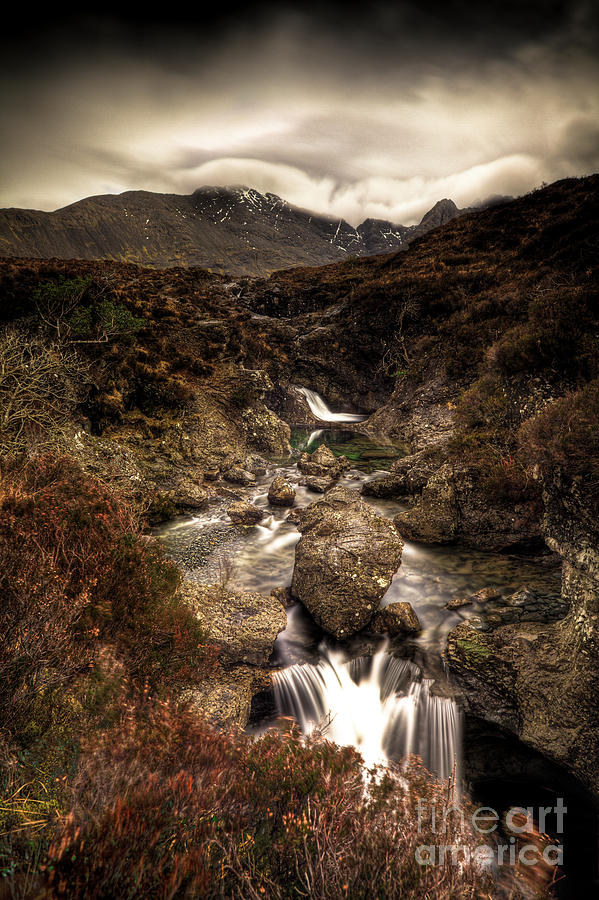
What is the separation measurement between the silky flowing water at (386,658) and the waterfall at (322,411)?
16.3 metres

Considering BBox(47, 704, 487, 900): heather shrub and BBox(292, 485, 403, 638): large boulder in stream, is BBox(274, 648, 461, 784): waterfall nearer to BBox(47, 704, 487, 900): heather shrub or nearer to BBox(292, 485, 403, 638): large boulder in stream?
BBox(292, 485, 403, 638): large boulder in stream

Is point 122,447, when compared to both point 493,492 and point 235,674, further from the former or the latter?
point 493,492

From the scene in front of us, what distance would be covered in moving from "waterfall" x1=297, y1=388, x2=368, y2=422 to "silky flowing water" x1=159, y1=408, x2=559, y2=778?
16306mm

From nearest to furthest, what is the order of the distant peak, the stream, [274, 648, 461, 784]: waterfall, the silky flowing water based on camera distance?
the stream, [274, 648, 461, 784]: waterfall, the silky flowing water, the distant peak

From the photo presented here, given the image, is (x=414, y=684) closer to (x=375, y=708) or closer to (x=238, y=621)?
(x=375, y=708)

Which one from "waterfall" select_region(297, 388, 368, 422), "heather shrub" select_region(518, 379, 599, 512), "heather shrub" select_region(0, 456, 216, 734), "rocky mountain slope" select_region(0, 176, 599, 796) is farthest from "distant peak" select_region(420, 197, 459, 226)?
"heather shrub" select_region(0, 456, 216, 734)

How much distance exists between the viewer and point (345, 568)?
7305 millimetres

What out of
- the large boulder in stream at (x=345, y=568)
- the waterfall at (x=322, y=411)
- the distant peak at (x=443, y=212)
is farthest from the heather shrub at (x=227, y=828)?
the distant peak at (x=443, y=212)

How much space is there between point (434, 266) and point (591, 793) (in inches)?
1138

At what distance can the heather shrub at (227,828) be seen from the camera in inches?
81.8

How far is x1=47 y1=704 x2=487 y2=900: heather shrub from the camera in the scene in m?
2.08

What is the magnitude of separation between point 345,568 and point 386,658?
5.80ft

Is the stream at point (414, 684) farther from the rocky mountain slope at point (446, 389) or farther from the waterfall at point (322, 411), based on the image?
the waterfall at point (322, 411)

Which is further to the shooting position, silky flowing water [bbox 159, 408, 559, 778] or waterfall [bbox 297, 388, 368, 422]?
waterfall [bbox 297, 388, 368, 422]
